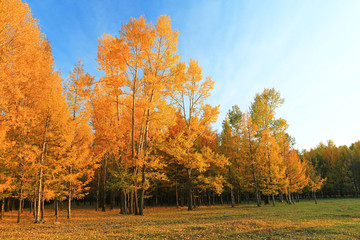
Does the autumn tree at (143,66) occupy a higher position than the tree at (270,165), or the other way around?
the autumn tree at (143,66)

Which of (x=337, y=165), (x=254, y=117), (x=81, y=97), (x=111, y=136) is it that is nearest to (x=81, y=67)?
(x=81, y=97)

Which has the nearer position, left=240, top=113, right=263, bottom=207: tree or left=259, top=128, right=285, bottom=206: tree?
left=259, top=128, right=285, bottom=206: tree

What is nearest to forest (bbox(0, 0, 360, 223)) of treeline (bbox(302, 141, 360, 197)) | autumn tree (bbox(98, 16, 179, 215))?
autumn tree (bbox(98, 16, 179, 215))

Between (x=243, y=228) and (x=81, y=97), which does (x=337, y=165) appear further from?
(x=81, y=97)

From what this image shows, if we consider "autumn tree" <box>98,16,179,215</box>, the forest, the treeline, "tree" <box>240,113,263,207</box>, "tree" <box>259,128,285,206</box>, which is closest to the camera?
the forest

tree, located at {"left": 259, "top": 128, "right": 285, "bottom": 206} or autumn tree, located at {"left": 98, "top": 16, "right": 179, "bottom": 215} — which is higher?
autumn tree, located at {"left": 98, "top": 16, "right": 179, "bottom": 215}

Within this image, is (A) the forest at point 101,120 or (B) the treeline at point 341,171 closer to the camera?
(A) the forest at point 101,120

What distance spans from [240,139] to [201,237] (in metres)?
22.1

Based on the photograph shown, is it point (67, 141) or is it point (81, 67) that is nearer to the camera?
point (67, 141)

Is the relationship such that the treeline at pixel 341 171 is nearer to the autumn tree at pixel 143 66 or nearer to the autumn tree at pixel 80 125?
the autumn tree at pixel 143 66

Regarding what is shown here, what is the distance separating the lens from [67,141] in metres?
14.9

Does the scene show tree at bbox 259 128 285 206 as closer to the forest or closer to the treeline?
the forest

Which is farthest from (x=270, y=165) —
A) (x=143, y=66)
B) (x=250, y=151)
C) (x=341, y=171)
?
(x=341, y=171)

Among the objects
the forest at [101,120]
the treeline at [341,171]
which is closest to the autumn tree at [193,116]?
the forest at [101,120]
